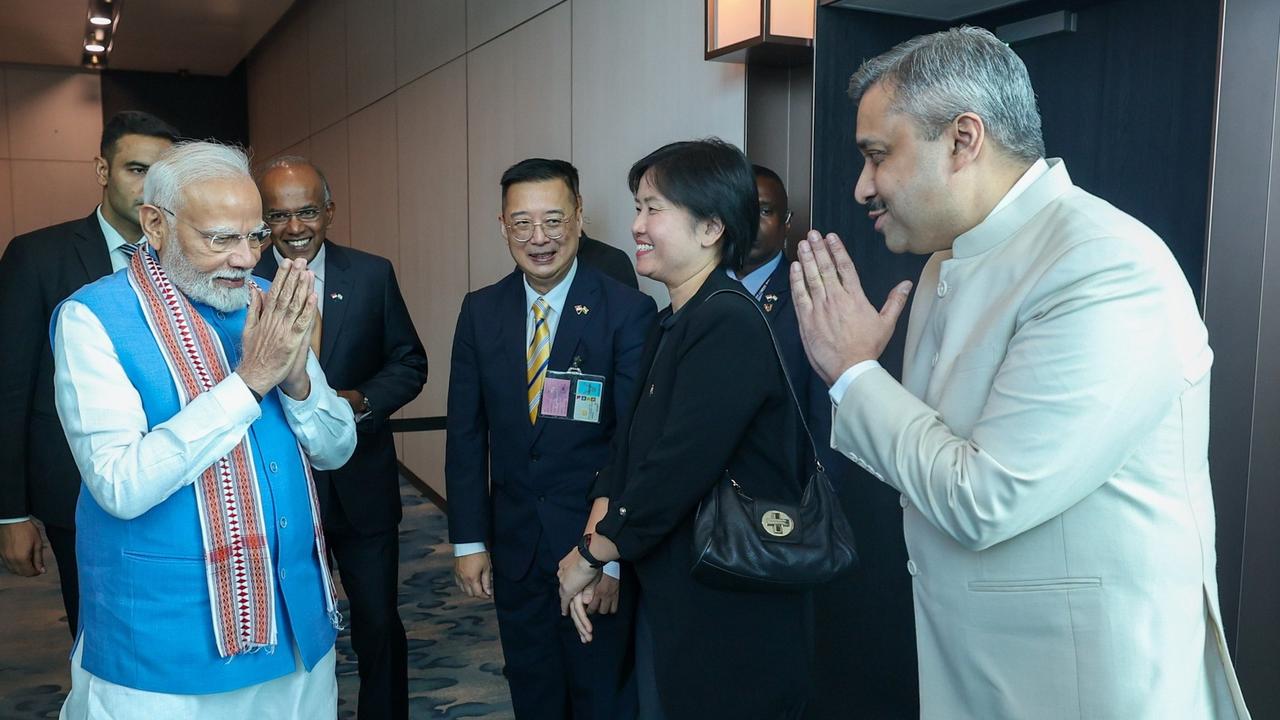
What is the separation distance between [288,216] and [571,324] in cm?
107

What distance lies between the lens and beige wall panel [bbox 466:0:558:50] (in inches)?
197

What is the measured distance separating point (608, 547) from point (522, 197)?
3.99 feet

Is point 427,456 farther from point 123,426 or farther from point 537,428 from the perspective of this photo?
point 123,426

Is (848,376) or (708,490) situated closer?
(848,376)

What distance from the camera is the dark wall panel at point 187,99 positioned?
38.8 ft

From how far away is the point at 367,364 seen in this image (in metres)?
3.17

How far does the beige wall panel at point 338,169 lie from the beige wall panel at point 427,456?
246 cm

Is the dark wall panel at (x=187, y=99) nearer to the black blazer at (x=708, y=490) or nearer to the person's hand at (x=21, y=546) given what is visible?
the person's hand at (x=21, y=546)

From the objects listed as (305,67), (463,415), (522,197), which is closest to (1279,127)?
(522,197)

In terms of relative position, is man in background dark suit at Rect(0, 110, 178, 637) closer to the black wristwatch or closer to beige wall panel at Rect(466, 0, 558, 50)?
the black wristwatch

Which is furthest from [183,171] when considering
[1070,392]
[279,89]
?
[279,89]

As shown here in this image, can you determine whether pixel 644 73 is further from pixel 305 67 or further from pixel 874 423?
pixel 305 67

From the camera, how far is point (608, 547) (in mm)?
2209

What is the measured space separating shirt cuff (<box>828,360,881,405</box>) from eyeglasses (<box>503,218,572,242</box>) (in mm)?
Result: 1610
